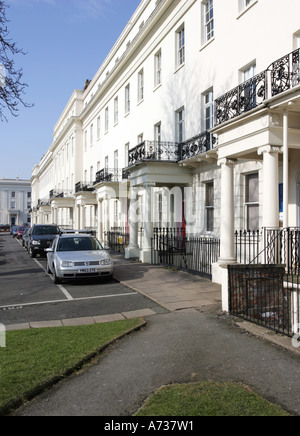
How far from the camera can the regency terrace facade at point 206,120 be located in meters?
8.30

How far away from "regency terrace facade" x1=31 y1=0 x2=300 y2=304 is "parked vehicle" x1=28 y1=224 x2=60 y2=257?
189 inches

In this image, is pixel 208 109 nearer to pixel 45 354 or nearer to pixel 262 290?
pixel 262 290

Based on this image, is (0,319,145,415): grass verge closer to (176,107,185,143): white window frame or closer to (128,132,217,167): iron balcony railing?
(128,132,217,167): iron balcony railing

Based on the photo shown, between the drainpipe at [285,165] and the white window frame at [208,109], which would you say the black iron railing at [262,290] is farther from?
the white window frame at [208,109]

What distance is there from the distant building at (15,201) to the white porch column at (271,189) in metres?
102

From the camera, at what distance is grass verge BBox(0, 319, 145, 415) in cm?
413

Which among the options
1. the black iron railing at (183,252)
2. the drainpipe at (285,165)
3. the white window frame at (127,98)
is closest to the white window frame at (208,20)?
the black iron railing at (183,252)

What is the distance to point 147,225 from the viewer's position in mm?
16656

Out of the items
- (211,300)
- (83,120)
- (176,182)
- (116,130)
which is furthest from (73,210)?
(211,300)

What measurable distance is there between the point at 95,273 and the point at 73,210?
34.0 m

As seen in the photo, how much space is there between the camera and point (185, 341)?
19.4 feet

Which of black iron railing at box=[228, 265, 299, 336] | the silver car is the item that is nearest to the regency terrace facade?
black iron railing at box=[228, 265, 299, 336]

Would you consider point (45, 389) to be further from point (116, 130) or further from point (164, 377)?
point (116, 130)

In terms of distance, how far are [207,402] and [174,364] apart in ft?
3.88
